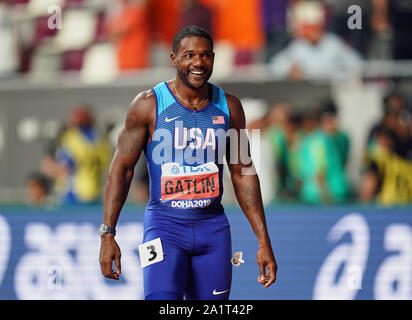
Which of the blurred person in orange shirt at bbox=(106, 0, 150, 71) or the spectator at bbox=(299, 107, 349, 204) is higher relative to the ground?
the blurred person in orange shirt at bbox=(106, 0, 150, 71)

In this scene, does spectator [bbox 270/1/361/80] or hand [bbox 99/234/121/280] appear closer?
hand [bbox 99/234/121/280]

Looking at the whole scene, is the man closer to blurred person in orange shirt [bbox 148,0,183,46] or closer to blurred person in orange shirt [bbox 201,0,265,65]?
blurred person in orange shirt [bbox 201,0,265,65]

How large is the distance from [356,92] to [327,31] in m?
0.92

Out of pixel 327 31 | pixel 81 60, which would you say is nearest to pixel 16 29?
pixel 81 60

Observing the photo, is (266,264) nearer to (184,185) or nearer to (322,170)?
(184,185)

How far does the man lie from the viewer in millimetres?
5191

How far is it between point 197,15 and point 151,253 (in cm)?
659

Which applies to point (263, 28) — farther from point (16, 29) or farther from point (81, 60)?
point (16, 29)

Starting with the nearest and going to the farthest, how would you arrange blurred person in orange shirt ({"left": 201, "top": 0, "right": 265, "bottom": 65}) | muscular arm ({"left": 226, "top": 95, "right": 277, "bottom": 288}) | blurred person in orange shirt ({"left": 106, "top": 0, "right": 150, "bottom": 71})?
1. muscular arm ({"left": 226, "top": 95, "right": 277, "bottom": 288})
2. blurred person in orange shirt ({"left": 201, "top": 0, "right": 265, "bottom": 65})
3. blurred person in orange shirt ({"left": 106, "top": 0, "right": 150, "bottom": 71})

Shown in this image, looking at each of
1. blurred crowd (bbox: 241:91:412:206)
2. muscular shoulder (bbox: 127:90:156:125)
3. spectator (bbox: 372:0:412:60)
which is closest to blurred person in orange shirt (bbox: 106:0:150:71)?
blurred crowd (bbox: 241:91:412:206)

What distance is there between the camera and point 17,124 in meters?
12.3

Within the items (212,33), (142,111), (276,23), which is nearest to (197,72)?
(142,111)

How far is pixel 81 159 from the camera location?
34.2 feet

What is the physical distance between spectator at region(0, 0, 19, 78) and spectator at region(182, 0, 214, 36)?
274 cm
